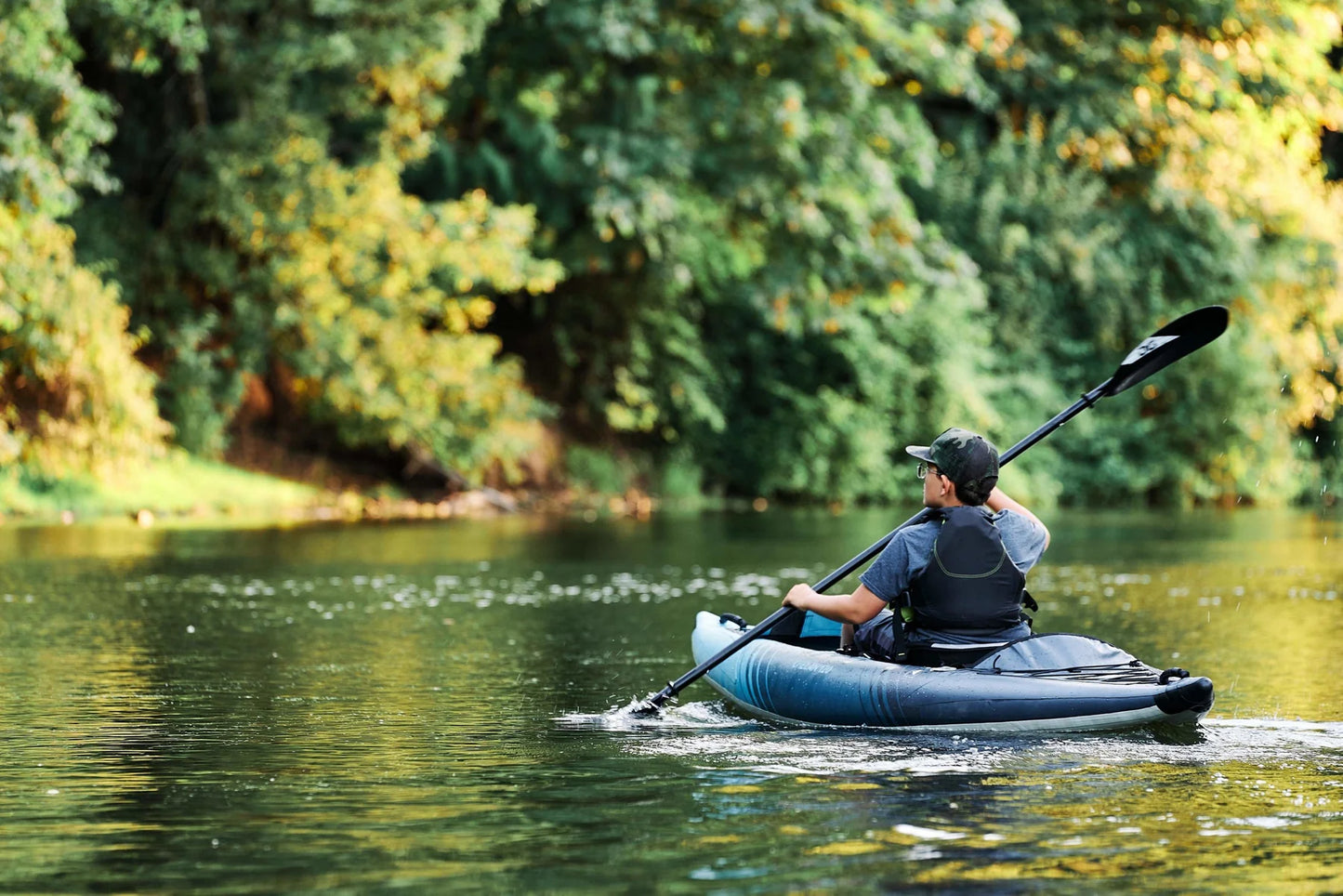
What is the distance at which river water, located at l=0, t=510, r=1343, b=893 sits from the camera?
5469 mm

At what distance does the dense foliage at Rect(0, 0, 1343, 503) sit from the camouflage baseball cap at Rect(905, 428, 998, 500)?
45.0 ft

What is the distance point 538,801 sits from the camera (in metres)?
6.44

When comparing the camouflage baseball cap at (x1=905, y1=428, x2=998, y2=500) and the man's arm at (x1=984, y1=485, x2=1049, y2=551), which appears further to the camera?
the man's arm at (x1=984, y1=485, x2=1049, y2=551)

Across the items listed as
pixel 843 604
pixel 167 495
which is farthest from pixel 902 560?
pixel 167 495

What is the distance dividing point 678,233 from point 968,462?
19.1 m

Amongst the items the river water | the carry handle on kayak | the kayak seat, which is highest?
the carry handle on kayak

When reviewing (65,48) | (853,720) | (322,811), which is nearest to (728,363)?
(65,48)

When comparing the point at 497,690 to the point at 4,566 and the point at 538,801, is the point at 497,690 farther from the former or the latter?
the point at 4,566

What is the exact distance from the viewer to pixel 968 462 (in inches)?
318

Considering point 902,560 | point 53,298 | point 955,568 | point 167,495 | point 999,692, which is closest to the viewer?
point 999,692

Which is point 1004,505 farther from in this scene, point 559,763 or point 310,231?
point 310,231

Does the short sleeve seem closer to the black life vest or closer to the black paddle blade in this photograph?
the black life vest

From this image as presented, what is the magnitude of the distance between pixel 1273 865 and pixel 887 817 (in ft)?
3.89

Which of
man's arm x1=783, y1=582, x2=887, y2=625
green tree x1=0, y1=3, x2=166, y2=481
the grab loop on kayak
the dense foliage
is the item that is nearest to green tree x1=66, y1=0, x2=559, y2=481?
the dense foliage
